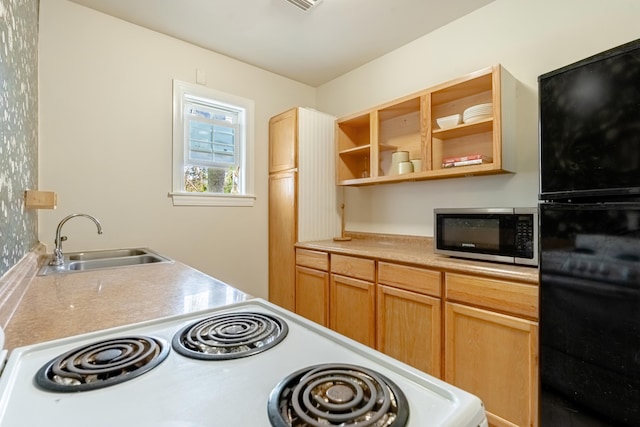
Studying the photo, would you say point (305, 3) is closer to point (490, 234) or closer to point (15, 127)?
point (15, 127)

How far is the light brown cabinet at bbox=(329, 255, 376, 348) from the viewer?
2152 mm

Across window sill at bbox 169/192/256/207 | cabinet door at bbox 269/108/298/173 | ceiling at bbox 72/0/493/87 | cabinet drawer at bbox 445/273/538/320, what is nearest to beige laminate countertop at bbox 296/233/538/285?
cabinet drawer at bbox 445/273/538/320

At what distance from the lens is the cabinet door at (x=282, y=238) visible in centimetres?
286

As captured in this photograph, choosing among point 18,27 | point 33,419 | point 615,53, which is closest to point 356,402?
point 33,419

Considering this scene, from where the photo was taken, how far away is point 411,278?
6.23ft

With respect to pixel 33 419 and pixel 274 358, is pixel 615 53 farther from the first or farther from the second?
pixel 33 419

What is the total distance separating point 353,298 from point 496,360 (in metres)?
0.99

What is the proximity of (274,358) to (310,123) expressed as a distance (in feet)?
8.38

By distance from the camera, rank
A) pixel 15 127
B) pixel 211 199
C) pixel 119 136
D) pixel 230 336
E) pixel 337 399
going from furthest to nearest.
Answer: pixel 211 199, pixel 119 136, pixel 15 127, pixel 230 336, pixel 337 399

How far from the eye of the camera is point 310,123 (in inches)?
115

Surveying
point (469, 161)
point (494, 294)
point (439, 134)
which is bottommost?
point (494, 294)

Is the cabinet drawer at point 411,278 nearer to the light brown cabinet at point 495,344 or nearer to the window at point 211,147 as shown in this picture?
the light brown cabinet at point 495,344

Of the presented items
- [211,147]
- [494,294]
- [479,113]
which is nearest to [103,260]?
[211,147]

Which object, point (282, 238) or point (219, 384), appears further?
point (282, 238)
